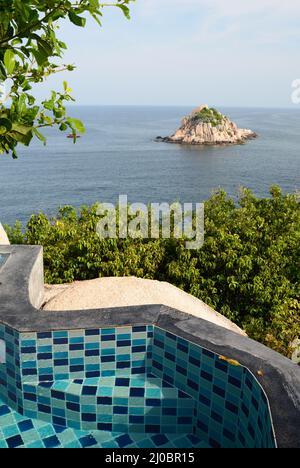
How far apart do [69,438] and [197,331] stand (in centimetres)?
172

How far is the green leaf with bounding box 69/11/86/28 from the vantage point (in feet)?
12.7

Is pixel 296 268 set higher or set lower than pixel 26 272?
lower

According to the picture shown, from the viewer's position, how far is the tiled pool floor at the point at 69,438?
486 centimetres

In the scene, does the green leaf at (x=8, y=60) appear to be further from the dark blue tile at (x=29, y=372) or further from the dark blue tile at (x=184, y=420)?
the dark blue tile at (x=184, y=420)

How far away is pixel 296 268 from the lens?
1534cm

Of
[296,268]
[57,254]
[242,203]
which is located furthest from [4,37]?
[242,203]

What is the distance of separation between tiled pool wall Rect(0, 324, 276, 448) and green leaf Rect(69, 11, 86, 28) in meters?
3.02

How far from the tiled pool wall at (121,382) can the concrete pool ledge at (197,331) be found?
0.10 meters

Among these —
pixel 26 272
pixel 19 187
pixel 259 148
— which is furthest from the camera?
pixel 259 148

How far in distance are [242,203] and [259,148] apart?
324 feet

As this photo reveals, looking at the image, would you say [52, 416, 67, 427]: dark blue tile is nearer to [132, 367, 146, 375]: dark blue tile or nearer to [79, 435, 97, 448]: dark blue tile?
[79, 435, 97, 448]: dark blue tile

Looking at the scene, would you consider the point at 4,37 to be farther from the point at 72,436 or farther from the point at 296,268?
the point at 296,268

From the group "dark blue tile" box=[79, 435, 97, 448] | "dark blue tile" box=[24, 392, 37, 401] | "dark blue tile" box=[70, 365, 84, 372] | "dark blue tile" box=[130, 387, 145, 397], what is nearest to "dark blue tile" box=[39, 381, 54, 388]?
"dark blue tile" box=[24, 392, 37, 401]

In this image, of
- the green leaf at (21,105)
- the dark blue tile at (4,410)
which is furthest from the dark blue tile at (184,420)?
the green leaf at (21,105)
